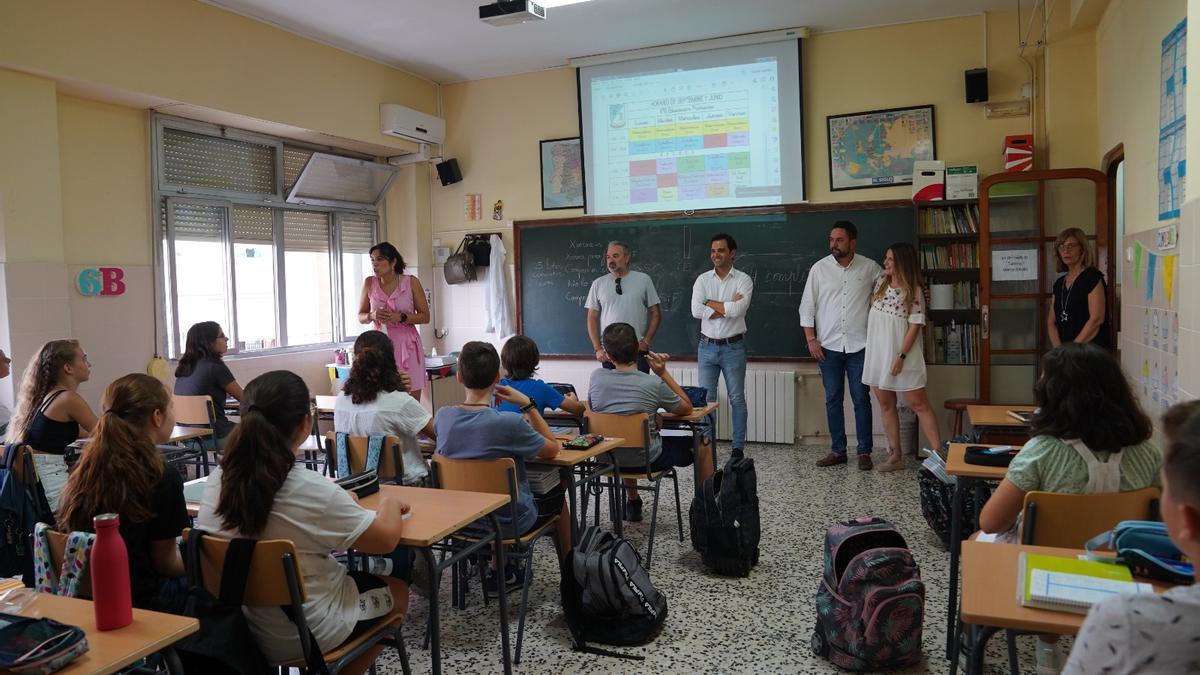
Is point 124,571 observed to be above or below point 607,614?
above

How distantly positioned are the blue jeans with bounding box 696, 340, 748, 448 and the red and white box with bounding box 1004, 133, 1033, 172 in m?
2.25

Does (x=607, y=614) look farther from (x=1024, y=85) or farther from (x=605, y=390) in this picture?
(x=1024, y=85)

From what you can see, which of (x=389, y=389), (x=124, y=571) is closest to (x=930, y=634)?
(x=389, y=389)

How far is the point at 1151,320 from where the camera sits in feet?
12.6

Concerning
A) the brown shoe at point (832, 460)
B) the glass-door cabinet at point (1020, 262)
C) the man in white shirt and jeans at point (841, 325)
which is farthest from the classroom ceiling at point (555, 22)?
the brown shoe at point (832, 460)

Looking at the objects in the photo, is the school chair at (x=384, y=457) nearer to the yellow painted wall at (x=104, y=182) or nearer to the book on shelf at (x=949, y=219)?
the yellow painted wall at (x=104, y=182)

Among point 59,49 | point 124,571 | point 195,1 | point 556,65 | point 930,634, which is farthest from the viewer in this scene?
point 556,65

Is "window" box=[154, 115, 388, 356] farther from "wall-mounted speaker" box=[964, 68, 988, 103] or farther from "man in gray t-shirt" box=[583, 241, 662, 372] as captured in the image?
"wall-mounted speaker" box=[964, 68, 988, 103]

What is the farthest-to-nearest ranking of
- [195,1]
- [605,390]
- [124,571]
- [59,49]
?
1. [195,1]
2. [59,49]
3. [605,390]
4. [124,571]

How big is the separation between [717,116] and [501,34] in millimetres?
Answer: 1830

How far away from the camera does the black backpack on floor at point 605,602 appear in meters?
2.93

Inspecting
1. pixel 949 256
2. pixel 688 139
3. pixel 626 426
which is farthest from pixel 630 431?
pixel 688 139

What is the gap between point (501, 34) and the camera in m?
6.24

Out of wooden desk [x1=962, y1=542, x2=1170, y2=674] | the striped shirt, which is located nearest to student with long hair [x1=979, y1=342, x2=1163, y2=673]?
the striped shirt
